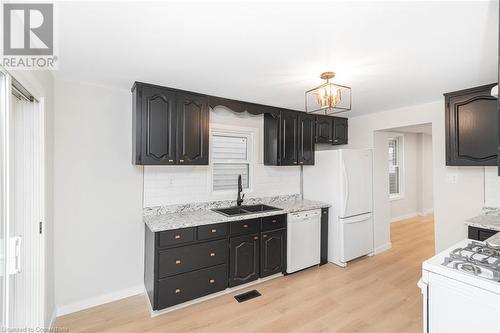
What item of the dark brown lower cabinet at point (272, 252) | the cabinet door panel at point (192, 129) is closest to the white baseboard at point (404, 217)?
the dark brown lower cabinet at point (272, 252)

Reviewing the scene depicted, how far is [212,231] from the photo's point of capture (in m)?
2.75

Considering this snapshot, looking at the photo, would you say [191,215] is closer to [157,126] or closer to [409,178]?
[157,126]

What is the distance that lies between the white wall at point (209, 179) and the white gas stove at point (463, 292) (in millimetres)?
2505

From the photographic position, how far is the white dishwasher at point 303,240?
3.36m

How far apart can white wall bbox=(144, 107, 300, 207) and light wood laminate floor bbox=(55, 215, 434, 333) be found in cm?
120

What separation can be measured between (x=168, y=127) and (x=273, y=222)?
174cm

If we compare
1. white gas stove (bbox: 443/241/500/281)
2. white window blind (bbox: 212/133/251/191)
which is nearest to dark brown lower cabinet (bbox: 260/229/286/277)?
white window blind (bbox: 212/133/251/191)

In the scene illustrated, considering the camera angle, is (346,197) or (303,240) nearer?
(303,240)

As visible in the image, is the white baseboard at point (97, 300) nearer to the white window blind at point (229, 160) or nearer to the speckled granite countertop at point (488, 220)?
the white window blind at point (229, 160)

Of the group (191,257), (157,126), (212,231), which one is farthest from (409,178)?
(157,126)

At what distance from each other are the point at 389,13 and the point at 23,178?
2.78 meters

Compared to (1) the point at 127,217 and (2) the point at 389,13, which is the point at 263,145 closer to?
(1) the point at 127,217

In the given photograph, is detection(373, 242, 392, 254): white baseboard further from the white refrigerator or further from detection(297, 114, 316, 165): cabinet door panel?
detection(297, 114, 316, 165): cabinet door panel

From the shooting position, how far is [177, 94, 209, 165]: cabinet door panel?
9.36 ft
